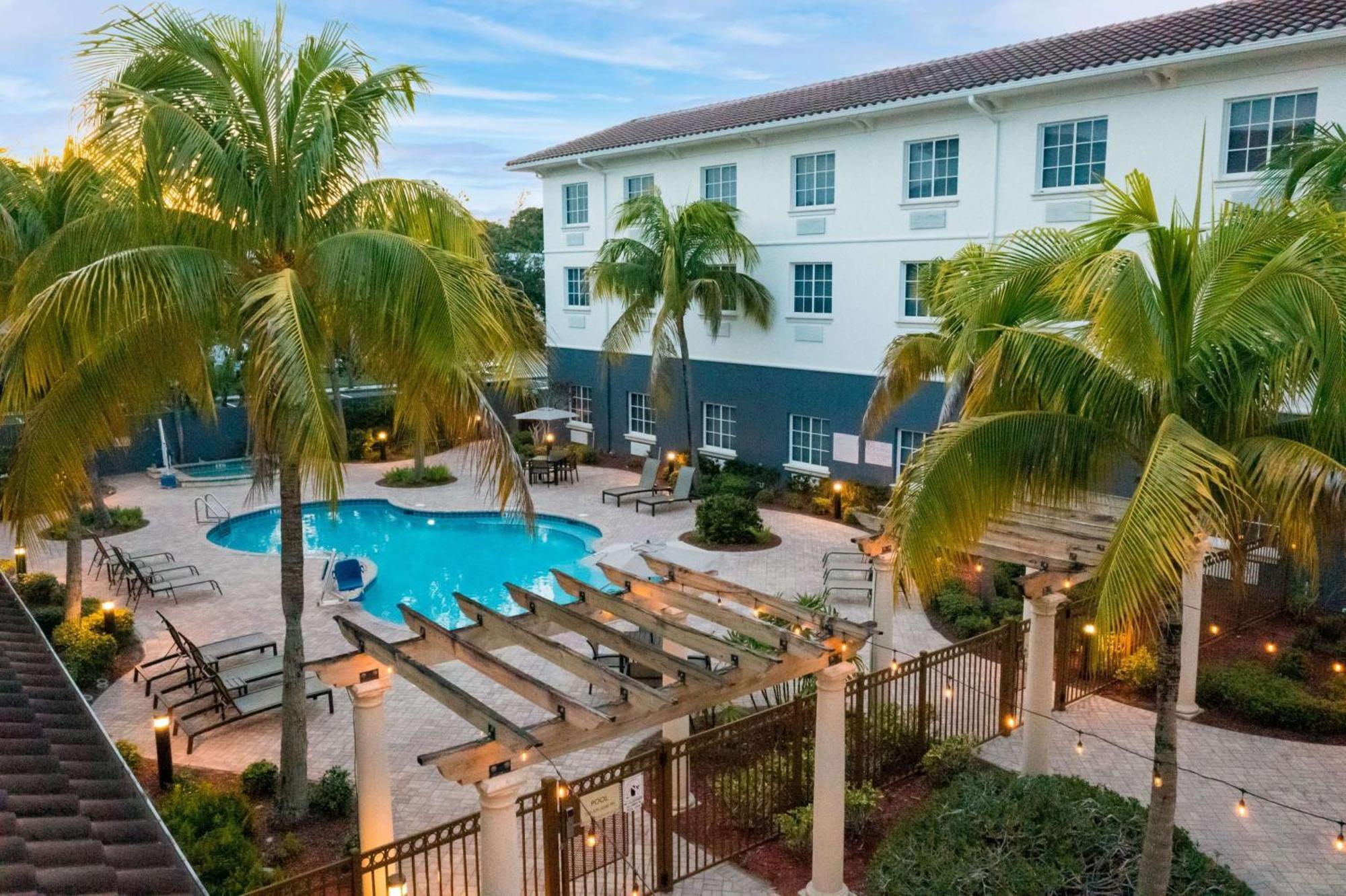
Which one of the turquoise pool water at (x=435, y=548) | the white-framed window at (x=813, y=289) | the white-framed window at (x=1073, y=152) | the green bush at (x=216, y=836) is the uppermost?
the white-framed window at (x=1073, y=152)

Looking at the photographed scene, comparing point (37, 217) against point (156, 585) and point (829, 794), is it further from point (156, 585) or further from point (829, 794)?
point (829, 794)

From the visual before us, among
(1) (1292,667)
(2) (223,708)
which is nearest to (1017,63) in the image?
(1) (1292,667)

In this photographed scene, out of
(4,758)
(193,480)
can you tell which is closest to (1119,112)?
(4,758)

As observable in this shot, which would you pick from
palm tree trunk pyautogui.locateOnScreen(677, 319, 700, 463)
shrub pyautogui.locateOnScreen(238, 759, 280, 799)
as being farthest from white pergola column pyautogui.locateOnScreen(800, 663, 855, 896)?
palm tree trunk pyautogui.locateOnScreen(677, 319, 700, 463)

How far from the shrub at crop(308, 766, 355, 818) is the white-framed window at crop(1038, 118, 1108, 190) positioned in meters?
15.0

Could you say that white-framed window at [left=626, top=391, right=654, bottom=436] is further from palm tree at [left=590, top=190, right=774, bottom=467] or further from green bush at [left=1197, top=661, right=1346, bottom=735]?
green bush at [left=1197, top=661, right=1346, bottom=735]

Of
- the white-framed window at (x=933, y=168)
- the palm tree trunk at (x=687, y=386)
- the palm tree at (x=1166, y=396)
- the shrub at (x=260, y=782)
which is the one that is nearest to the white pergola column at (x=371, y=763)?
the shrub at (x=260, y=782)

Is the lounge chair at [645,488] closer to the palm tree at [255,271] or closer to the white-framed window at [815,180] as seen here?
the white-framed window at [815,180]

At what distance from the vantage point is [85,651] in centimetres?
1245

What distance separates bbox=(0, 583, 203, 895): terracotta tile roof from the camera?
4.59m

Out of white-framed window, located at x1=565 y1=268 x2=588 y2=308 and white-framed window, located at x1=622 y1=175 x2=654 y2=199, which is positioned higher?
white-framed window, located at x1=622 y1=175 x2=654 y2=199

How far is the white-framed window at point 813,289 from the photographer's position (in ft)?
70.5

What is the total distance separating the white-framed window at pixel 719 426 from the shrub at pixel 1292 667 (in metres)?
14.0

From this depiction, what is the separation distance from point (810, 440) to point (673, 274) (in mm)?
5159
